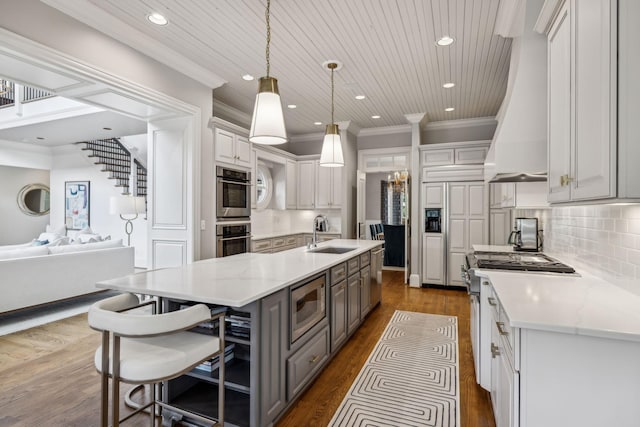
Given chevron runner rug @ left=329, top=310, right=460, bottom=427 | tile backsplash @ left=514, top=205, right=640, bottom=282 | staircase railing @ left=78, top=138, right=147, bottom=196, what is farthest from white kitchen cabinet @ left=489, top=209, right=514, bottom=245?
staircase railing @ left=78, top=138, right=147, bottom=196

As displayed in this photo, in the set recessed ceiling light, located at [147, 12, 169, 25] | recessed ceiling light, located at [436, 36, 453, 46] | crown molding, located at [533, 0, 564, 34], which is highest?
recessed ceiling light, located at [436, 36, 453, 46]

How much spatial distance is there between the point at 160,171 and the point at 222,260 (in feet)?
5.67

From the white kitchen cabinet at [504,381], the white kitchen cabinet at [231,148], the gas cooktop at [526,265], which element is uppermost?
the white kitchen cabinet at [231,148]

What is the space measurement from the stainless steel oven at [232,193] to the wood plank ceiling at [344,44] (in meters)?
1.12

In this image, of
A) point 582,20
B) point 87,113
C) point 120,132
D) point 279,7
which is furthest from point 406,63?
point 120,132

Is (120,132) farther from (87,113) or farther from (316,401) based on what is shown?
(316,401)

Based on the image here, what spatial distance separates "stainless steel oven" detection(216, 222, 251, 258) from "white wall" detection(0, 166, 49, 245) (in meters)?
7.08

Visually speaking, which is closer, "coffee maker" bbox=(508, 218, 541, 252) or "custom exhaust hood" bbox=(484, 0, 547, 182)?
"custom exhaust hood" bbox=(484, 0, 547, 182)

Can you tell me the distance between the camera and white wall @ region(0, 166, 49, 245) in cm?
773

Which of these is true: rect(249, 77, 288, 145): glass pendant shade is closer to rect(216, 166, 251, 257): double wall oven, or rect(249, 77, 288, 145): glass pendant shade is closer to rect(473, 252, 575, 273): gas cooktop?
rect(473, 252, 575, 273): gas cooktop

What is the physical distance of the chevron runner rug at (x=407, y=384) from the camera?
82.5 inches

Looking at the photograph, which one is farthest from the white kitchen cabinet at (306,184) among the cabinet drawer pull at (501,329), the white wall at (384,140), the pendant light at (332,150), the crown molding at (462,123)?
the cabinet drawer pull at (501,329)

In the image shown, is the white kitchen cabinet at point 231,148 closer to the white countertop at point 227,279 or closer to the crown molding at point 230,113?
the crown molding at point 230,113

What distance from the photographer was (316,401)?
229cm
